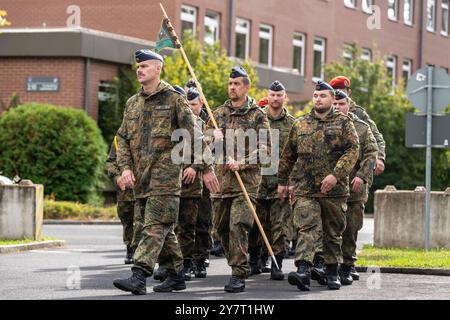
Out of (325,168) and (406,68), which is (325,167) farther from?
(406,68)

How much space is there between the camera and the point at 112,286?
1199 centimetres

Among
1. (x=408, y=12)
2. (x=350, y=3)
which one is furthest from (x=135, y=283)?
(x=408, y=12)

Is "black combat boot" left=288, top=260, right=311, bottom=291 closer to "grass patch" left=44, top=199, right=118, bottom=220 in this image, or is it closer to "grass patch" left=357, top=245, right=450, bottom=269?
"grass patch" left=357, top=245, right=450, bottom=269

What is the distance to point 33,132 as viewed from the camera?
30.0 meters

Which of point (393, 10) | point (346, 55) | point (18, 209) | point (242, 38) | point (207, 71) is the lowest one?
point (18, 209)

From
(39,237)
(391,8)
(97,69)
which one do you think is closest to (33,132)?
(97,69)

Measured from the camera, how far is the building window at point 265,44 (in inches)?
1682

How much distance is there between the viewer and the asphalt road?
1119cm

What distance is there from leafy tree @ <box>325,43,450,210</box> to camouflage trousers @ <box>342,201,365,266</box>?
24.5 m

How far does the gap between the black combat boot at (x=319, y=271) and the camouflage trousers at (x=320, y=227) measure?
0.79 ft

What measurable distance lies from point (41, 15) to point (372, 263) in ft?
79.3

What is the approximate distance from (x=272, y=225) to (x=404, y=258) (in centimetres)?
249

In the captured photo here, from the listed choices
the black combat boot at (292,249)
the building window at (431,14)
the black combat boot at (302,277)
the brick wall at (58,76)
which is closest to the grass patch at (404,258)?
the black combat boot at (292,249)

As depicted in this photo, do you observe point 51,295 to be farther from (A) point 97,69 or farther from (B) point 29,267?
(A) point 97,69
